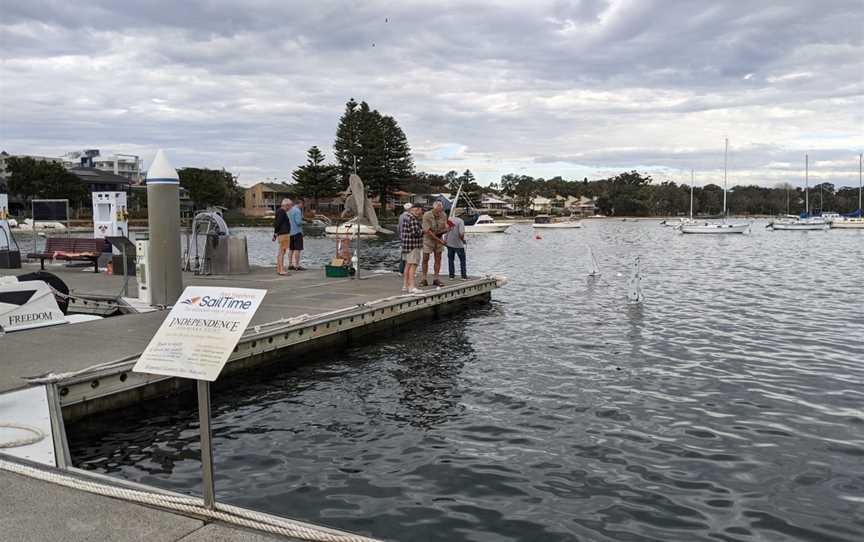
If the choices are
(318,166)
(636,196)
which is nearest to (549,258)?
(318,166)

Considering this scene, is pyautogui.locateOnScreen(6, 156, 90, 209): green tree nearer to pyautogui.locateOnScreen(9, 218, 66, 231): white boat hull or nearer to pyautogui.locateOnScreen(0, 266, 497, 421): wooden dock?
pyautogui.locateOnScreen(9, 218, 66, 231): white boat hull

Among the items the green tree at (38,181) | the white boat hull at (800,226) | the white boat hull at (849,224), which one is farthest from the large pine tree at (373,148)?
the white boat hull at (849,224)

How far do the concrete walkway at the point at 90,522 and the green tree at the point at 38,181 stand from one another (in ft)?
336

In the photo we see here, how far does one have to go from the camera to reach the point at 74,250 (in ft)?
64.9

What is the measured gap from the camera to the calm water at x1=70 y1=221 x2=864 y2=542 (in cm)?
593

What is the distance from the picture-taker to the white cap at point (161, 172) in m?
12.3

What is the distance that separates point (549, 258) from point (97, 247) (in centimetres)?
2613

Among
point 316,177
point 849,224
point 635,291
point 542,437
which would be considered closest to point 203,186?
point 316,177

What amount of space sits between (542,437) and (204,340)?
4751 millimetres

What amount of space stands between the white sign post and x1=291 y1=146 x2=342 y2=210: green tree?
101506mm

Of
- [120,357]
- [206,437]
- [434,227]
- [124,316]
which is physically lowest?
[120,357]

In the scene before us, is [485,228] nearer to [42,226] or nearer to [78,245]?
[42,226]

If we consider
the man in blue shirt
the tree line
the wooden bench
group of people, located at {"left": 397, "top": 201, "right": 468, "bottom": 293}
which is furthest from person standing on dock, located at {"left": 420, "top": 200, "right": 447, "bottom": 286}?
the tree line

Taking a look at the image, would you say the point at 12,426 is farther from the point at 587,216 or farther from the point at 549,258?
the point at 587,216
